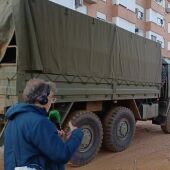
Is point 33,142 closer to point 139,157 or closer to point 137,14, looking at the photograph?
point 139,157

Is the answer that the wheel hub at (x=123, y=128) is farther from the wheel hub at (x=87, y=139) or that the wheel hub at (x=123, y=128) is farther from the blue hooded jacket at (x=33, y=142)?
the blue hooded jacket at (x=33, y=142)

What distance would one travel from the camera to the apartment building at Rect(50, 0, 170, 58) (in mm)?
27905

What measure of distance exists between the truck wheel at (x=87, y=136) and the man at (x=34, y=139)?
404cm

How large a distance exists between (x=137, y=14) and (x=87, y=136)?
3193 cm

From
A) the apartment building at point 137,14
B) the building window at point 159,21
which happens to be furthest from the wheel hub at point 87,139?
the building window at point 159,21

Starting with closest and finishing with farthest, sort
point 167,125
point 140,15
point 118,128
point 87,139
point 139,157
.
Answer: point 87,139 < point 139,157 < point 118,128 < point 167,125 < point 140,15

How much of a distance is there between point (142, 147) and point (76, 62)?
3.43 meters

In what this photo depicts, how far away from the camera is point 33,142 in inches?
98.1

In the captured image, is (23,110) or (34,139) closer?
(34,139)

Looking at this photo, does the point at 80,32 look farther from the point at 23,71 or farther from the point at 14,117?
the point at 14,117

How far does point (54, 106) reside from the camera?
6.44 meters

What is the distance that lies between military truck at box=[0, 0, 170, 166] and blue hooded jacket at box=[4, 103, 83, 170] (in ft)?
9.99

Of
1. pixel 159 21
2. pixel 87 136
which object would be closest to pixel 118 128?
pixel 87 136

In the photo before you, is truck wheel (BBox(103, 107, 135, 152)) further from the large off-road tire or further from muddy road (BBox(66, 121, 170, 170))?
the large off-road tire
